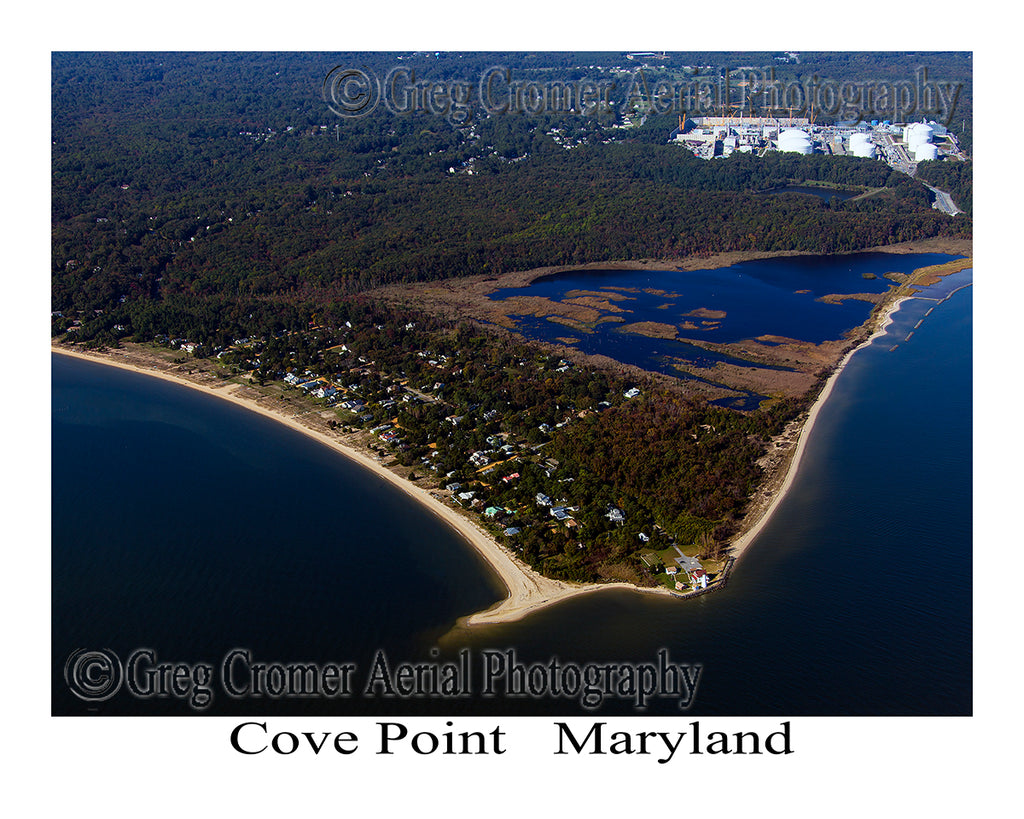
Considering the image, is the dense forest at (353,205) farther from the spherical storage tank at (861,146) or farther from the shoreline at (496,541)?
the shoreline at (496,541)

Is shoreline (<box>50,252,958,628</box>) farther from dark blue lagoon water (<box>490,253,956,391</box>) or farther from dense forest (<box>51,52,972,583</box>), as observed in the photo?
dark blue lagoon water (<box>490,253,956,391</box>)

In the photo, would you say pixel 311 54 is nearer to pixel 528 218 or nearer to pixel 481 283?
pixel 528 218

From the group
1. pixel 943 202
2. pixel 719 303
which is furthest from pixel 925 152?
pixel 719 303

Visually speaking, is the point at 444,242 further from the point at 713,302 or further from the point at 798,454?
the point at 798,454

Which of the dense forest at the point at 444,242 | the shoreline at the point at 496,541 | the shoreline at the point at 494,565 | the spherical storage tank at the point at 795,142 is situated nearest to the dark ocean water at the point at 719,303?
the dense forest at the point at 444,242

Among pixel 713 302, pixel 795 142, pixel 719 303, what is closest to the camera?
pixel 719 303

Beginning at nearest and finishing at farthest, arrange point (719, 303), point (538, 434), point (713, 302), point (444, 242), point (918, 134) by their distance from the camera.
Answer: point (538, 434)
point (719, 303)
point (713, 302)
point (444, 242)
point (918, 134)
